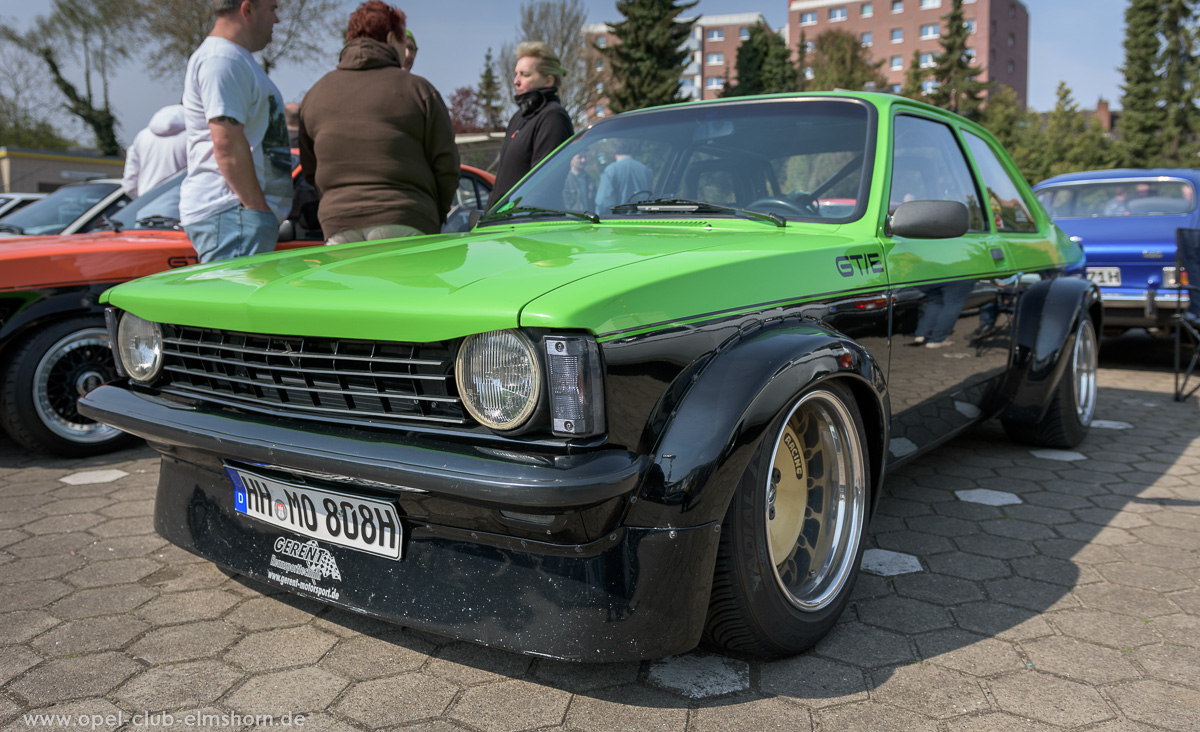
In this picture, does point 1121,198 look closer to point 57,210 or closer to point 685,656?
point 685,656

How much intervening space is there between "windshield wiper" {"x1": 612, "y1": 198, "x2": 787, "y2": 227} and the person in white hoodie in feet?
12.7

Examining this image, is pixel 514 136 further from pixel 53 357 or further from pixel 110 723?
pixel 110 723

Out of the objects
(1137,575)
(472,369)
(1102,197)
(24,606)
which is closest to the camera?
(472,369)

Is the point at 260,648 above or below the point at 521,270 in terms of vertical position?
below

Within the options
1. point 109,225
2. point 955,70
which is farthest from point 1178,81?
point 109,225

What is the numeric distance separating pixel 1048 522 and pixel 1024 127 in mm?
43437

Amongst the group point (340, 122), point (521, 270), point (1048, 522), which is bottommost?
point (1048, 522)

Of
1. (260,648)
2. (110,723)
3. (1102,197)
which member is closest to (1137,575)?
(260,648)

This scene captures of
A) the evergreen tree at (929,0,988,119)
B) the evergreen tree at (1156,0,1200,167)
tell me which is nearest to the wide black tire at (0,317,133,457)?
the evergreen tree at (1156,0,1200,167)

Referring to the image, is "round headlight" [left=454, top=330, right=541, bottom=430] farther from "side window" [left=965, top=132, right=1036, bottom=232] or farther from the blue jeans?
"side window" [left=965, top=132, right=1036, bottom=232]

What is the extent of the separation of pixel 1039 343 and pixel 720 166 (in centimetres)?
188

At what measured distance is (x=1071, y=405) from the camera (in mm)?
4293

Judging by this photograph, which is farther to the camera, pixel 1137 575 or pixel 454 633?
pixel 1137 575

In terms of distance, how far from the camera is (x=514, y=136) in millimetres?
4719
